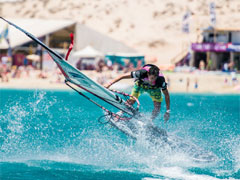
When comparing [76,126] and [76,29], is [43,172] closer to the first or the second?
[76,126]

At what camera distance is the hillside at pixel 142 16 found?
58.1 metres

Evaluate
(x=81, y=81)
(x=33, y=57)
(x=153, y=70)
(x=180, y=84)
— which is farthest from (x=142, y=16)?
(x=81, y=81)

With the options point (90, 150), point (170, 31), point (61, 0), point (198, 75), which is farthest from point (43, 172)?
point (61, 0)

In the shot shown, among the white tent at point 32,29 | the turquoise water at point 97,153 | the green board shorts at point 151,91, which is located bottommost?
the turquoise water at point 97,153

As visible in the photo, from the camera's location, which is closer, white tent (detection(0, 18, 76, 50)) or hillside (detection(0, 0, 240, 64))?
white tent (detection(0, 18, 76, 50))

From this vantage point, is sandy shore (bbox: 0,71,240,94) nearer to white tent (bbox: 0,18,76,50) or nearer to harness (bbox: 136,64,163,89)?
white tent (bbox: 0,18,76,50)

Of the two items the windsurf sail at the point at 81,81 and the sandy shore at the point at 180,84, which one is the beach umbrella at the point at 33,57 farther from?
the windsurf sail at the point at 81,81

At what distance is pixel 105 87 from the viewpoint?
7.98m

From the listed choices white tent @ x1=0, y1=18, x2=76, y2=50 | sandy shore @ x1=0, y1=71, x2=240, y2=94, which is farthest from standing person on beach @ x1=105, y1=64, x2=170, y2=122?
white tent @ x1=0, y1=18, x2=76, y2=50

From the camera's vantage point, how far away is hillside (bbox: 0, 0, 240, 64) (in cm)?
5809

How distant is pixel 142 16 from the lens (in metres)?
69.5

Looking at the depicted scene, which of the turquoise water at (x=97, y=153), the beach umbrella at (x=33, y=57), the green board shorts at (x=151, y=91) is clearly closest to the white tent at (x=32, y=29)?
the beach umbrella at (x=33, y=57)

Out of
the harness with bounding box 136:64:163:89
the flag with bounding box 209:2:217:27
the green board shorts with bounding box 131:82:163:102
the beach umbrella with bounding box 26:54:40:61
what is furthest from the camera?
the flag with bounding box 209:2:217:27

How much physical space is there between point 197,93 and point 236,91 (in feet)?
8.62
